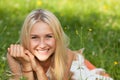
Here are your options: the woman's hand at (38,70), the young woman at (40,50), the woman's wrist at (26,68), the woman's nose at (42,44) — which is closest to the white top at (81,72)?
the young woman at (40,50)

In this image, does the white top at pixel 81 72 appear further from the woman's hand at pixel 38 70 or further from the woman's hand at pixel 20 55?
the woman's hand at pixel 20 55

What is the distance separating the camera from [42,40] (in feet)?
16.4

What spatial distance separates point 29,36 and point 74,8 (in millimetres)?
5090

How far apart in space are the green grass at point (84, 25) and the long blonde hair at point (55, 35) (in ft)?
1.16

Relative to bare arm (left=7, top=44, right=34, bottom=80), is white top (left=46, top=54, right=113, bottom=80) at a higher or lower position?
lower

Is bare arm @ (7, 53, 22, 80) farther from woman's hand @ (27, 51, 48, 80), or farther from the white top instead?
the white top

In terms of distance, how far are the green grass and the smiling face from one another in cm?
41

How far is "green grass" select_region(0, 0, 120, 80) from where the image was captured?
6500 millimetres

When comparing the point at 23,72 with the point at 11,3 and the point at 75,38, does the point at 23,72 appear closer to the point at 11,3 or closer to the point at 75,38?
the point at 75,38

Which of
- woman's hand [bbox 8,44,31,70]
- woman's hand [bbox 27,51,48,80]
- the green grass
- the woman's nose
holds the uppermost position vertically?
the woman's nose

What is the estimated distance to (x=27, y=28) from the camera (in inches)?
202

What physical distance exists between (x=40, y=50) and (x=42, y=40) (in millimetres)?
105

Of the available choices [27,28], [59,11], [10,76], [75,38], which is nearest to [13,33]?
[75,38]

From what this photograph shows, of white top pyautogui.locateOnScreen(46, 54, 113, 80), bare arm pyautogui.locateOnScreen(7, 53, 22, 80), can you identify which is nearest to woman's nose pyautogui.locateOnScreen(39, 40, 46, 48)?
bare arm pyautogui.locateOnScreen(7, 53, 22, 80)
